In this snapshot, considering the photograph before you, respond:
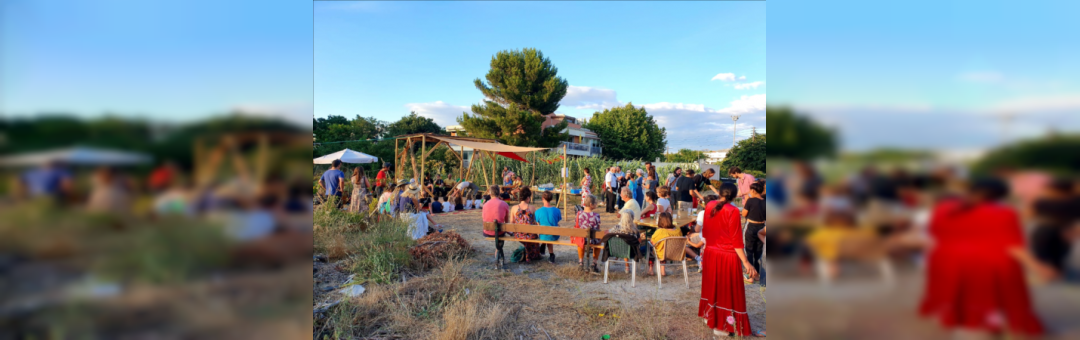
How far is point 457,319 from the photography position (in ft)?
12.3

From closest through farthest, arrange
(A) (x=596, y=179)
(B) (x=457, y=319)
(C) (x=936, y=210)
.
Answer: (C) (x=936, y=210) → (B) (x=457, y=319) → (A) (x=596, y=179)

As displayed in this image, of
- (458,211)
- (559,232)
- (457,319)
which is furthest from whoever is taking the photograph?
(458,211)

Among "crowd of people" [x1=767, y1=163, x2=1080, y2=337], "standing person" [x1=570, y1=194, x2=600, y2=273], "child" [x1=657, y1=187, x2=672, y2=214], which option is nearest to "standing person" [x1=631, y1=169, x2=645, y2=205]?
"child" [x1=657, y1=187, x2=672, y2=214]

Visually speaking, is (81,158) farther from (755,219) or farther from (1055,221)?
(755,219)

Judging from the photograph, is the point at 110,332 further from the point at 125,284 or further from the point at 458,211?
the point at 458,211

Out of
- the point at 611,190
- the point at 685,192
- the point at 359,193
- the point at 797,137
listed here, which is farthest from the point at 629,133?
the point at 797,137

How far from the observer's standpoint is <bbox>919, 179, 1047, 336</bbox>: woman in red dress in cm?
72

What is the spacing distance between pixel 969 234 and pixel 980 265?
2.3 inches

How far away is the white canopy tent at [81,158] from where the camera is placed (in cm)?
83

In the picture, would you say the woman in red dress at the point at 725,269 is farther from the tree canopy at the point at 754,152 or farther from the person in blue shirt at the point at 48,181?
the person in blue shirt at the point at 48,181

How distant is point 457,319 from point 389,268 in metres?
1.89

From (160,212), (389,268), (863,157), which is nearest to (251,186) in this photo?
(160,212)

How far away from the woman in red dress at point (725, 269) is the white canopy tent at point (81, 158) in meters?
3.46

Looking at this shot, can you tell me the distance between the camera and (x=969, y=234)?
0.76 m
